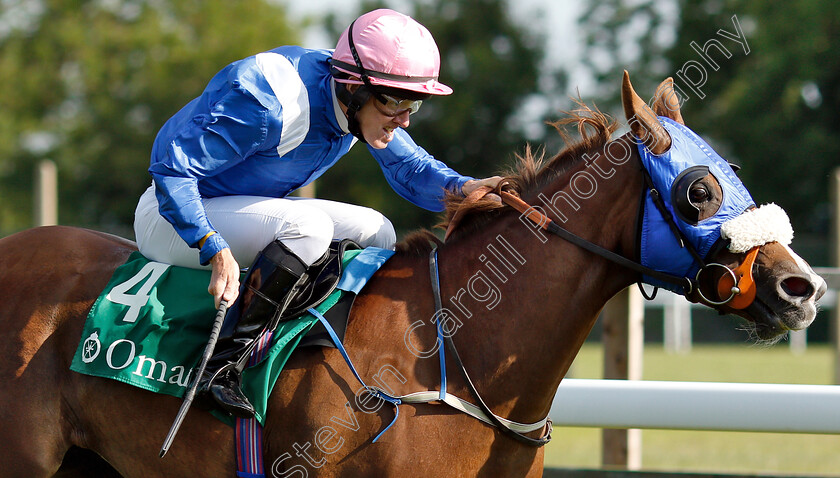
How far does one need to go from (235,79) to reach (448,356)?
1.08 metres

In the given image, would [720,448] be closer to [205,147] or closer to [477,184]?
[477,184]

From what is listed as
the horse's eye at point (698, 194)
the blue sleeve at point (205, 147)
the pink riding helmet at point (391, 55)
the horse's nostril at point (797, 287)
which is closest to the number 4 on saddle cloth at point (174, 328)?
the blue sleeve at point (205, 147)

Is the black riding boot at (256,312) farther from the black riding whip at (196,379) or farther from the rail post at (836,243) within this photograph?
the rail post at (836,243)

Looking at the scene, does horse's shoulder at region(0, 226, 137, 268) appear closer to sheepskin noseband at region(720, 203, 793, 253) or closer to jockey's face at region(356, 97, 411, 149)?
jockey's face at region(356, 97, 411, 149)

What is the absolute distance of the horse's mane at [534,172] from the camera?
286cm

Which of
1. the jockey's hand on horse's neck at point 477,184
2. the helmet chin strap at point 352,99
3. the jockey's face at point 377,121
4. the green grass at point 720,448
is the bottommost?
the helmet chin strap at point 352,99

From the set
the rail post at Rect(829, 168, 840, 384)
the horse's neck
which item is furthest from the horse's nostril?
the rail post at Rect(829, 168, 840, 384)

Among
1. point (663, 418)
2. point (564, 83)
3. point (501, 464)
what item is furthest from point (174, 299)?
point (564, 83)

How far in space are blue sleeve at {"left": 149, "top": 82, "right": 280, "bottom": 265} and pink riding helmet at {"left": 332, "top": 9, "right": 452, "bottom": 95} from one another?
0.32 m

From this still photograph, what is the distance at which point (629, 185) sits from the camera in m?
2.71

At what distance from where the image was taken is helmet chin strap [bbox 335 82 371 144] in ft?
9.09

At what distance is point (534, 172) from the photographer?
2920 millimetres

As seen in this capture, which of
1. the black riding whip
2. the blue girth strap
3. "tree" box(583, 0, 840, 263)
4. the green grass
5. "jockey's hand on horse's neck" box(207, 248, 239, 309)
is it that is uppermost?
"tree" box(583, 0, 840, 263)

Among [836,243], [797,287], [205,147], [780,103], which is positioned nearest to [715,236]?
[797,287]
